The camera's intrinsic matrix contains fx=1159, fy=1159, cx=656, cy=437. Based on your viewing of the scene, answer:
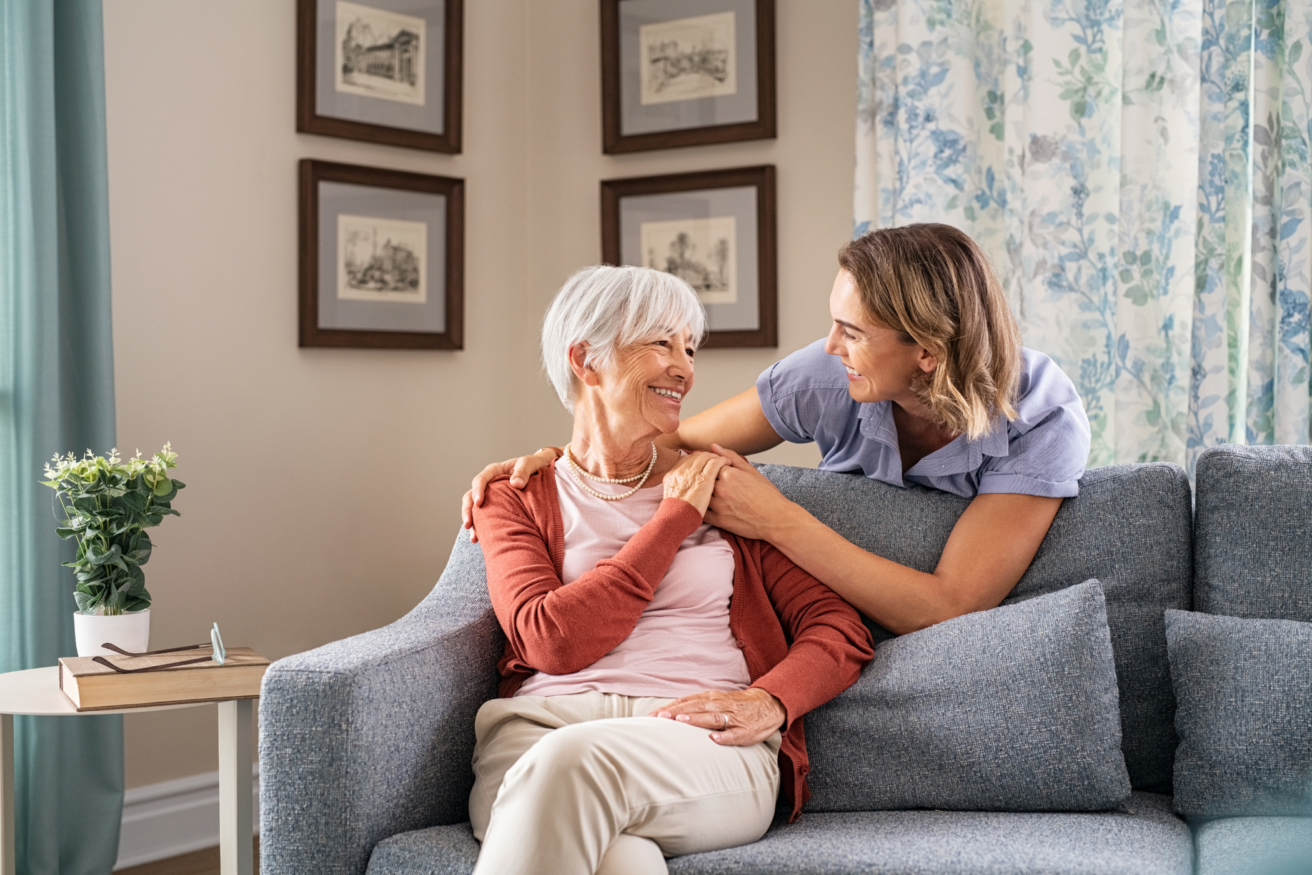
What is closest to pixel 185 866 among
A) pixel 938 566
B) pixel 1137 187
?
pixel 938 566

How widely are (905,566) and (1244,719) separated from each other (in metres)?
0.51

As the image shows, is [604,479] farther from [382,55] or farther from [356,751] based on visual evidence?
[382,55]

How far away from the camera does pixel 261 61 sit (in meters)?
2.78

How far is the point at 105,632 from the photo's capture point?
1988 millimetres

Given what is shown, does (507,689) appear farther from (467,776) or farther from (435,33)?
(435,33)

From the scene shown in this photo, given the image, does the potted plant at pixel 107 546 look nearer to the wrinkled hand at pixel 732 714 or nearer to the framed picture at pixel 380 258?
the framed picture at pixel 380 258

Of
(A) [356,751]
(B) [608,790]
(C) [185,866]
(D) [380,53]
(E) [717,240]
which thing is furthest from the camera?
(E) [717,240]

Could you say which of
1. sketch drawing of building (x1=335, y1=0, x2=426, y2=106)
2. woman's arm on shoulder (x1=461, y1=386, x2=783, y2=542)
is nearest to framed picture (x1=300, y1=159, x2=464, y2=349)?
sketch drawing of building (x1=335, y1=0, x2=426, y2=106)

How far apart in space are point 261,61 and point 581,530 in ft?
5.45

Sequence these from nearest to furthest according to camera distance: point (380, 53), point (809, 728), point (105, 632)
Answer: point (809, 728)
point (105, 632)
point (380, 53)

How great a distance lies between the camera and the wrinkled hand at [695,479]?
69.9 inches

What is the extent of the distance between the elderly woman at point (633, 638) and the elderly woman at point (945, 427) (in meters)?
0.06

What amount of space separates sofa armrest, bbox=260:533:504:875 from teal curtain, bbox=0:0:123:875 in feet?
3.13

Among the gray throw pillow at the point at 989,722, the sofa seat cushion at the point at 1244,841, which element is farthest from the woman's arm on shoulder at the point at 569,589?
the sofa seat cushion at the point at 1244,841
